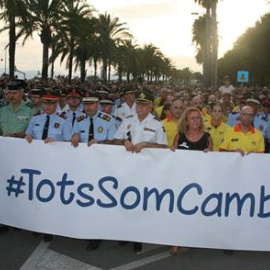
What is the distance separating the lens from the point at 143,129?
16.8ft

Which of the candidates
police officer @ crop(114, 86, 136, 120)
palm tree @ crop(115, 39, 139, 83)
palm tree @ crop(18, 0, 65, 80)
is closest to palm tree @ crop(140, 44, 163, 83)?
palm tree @ crop(115, 39, 139, 83)

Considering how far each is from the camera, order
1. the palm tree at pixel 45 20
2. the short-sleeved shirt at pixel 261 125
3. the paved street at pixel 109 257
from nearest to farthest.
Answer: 1. the paved street at pixel 109 257
2. the short-sleeved shirt at pixel 261 125
3. the palm tree at pixel 45 20

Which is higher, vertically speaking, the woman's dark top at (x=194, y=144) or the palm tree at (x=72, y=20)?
the palm tree at (x=72, y=20)

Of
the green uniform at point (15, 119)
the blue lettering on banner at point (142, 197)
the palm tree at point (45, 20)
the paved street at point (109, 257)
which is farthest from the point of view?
the palm tree at point (45, 20)

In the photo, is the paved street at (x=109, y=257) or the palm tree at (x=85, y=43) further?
the palm tree at (x=85, y=43)

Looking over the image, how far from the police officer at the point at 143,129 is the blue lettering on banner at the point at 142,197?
558 millimetres

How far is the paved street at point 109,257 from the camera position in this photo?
14.4ft

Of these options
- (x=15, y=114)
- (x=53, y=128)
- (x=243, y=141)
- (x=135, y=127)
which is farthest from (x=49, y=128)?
(x=243, y=141)

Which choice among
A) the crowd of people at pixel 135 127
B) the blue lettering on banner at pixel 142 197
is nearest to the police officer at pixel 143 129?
the crowd of people at pixel 135 127

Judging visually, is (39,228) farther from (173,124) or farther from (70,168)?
(173,124)

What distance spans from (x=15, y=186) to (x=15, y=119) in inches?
50.0

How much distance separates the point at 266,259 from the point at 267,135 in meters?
3.32

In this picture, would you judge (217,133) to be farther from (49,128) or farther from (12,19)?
(12,19)

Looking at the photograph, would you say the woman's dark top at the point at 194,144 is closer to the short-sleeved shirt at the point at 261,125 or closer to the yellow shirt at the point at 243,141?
the yellow shirt at the point at 243,141
